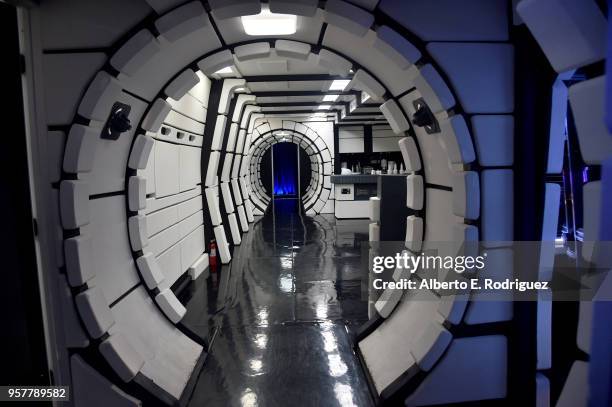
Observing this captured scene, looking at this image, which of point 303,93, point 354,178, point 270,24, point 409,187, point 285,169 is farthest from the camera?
point 285,169

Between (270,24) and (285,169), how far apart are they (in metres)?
18.3

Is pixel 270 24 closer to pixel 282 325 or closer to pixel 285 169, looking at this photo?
pixel 282 325

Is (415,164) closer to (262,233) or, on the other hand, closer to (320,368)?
(320,368)

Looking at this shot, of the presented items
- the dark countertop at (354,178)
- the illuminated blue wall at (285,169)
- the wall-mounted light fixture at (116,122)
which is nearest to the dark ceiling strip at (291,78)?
the wall-mounted light fixture at (116,122)

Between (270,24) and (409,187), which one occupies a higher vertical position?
(270,24)

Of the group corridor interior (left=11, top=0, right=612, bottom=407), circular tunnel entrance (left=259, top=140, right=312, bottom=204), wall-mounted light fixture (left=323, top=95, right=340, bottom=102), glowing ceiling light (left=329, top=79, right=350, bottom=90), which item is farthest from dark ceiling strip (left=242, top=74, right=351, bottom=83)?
circular tunnel entrance (left=259, top=140, right=312, bottom=204)

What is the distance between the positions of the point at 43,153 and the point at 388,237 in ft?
11.2

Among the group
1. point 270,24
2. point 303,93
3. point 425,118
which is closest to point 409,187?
point 425,118

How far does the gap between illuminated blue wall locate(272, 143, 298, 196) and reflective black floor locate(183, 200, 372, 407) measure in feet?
42.3

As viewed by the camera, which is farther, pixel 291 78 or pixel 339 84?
pixel 339 84

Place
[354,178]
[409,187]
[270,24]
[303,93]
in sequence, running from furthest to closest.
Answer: [354,178] → [303,93] → [409,187] → [270,24]

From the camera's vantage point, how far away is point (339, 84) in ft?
23.9

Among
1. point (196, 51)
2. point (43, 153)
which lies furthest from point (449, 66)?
point (43, 153)

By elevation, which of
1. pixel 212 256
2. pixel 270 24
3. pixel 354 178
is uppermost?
pixel 270 24
